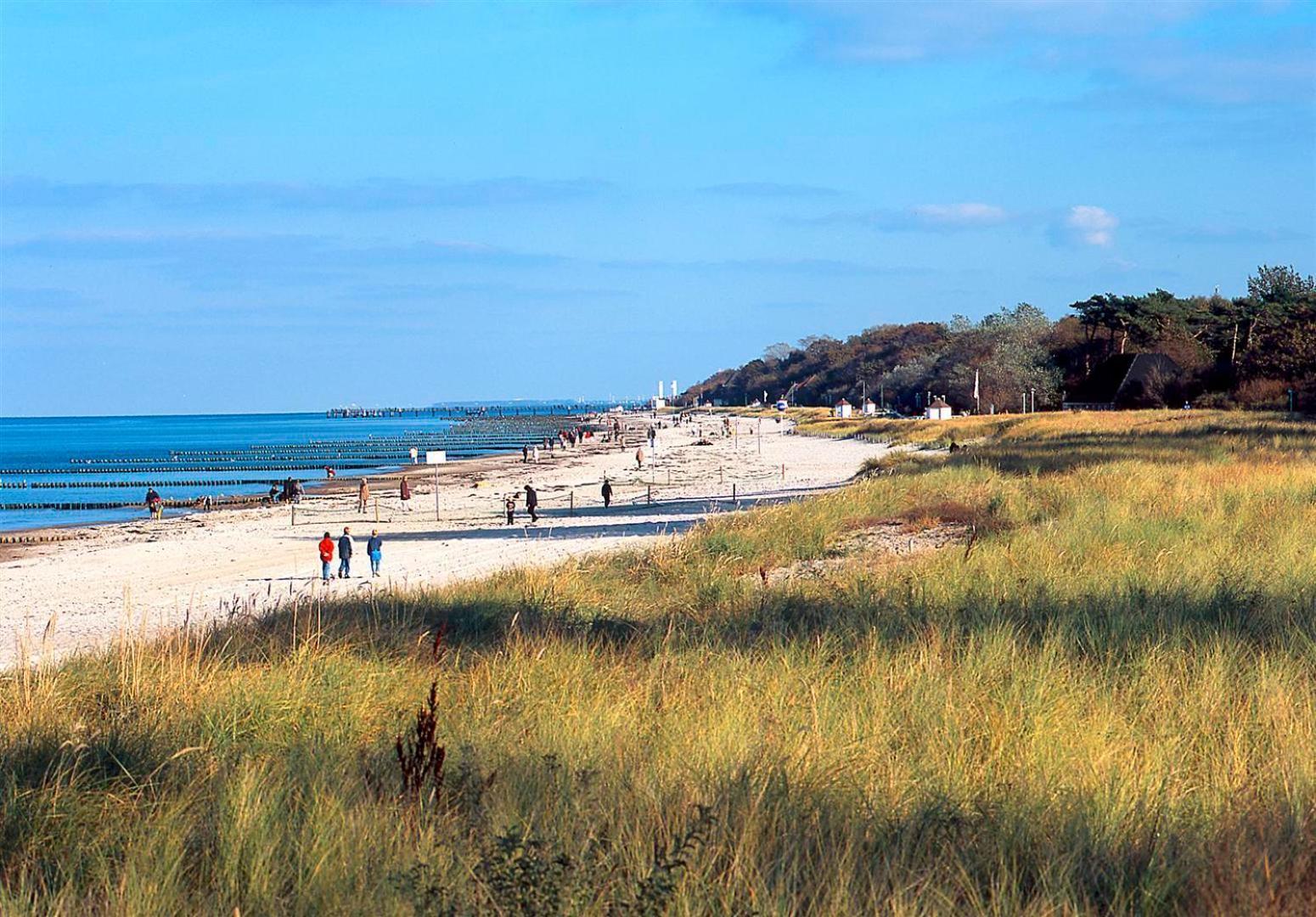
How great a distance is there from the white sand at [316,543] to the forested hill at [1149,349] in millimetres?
22133

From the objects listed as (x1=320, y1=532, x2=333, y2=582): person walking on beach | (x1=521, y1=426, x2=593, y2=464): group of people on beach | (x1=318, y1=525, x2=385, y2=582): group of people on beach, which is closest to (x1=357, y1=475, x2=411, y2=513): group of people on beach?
(x1=318, y1=525, x2=385, y2=582): group of people on beach

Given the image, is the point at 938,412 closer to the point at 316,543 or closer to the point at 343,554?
the point at 316,543

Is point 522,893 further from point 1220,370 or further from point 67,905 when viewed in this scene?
point 1220,370

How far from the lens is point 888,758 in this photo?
4.89 m

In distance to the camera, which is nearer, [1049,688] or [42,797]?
[42,797]

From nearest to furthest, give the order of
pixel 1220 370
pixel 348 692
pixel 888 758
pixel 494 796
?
pixel 494 796 < pixel 888 758 < pixel 348 692 < pixel 1220 370

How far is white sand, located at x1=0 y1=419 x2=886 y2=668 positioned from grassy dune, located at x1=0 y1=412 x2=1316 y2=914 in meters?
1.71

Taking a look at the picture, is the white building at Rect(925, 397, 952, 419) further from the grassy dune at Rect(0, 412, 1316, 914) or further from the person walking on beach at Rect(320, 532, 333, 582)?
the grassy dune at Rect(0, 412, 1316, 914)

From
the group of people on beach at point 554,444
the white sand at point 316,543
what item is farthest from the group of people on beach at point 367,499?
the group of people on beach at point 554,444

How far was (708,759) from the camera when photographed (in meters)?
4.75

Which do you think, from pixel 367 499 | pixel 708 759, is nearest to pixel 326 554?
pixel 708 759

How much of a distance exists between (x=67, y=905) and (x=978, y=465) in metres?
23.0

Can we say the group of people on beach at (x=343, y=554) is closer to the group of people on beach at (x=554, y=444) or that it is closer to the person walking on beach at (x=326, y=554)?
the person walking on beach at (x=326, y=554)

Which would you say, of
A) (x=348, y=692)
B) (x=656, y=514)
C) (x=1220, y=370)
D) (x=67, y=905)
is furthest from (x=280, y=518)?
(x=1220, y=370)
